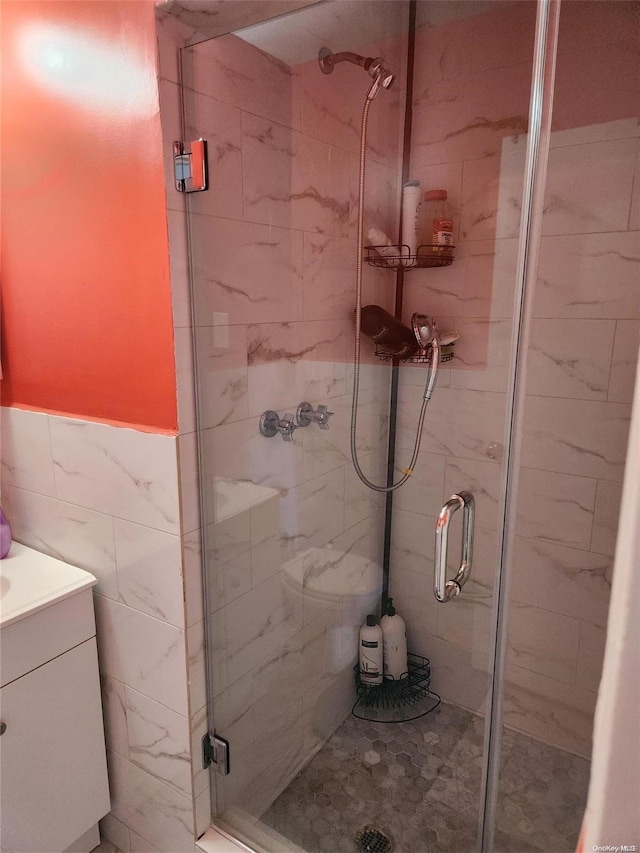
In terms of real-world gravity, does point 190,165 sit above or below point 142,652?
above

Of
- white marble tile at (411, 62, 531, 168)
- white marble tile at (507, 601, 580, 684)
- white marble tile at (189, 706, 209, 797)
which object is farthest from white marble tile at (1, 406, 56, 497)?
white marble tile at (507, 601, 580, 684)

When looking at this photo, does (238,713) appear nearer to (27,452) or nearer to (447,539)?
(447,539)

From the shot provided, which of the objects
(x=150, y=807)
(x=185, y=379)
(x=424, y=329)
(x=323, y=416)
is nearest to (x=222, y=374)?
(x=185, y=379)

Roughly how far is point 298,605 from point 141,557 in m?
0.50

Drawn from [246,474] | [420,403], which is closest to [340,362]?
[420,403]

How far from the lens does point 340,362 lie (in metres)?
1.59

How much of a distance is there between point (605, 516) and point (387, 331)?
781mm

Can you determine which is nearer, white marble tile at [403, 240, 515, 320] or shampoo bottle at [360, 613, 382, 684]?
white marble tile at [403, 240, 515, 320]

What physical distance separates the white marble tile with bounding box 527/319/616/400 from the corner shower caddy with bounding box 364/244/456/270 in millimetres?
330

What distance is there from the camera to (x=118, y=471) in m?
1.39

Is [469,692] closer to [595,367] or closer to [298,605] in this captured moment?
[298,605]

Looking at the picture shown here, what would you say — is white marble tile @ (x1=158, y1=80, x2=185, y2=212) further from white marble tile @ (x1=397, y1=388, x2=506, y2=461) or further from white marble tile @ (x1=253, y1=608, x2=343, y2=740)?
white marble tile @ (x1=253, y1=608, x2=343, y2=740)

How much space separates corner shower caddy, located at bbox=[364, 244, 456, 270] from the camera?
1.54m

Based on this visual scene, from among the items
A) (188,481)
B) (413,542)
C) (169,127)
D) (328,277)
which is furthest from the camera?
(413,542)
